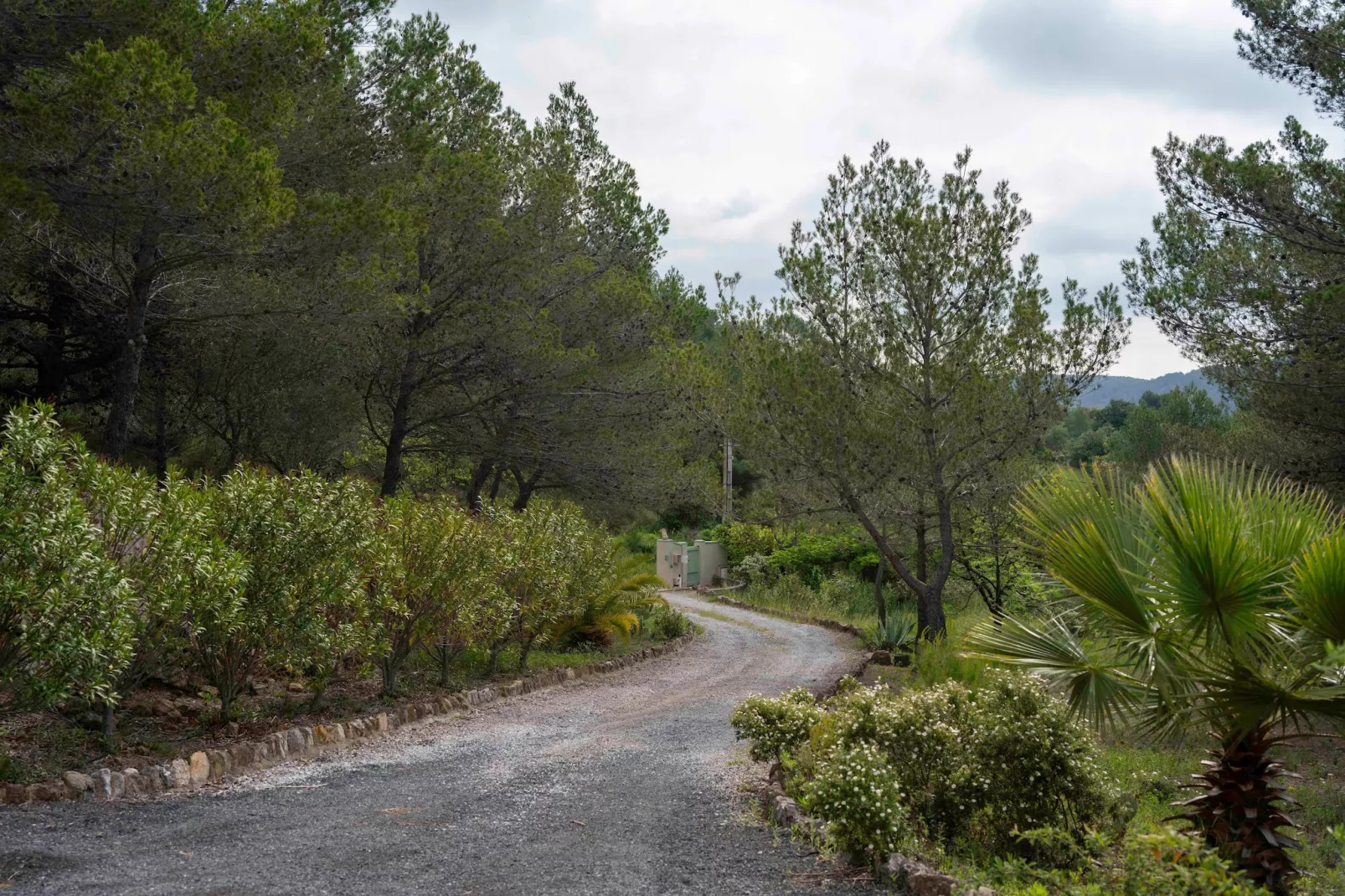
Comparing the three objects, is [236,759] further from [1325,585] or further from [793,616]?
[793,616]

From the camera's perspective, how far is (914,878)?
4477 mm

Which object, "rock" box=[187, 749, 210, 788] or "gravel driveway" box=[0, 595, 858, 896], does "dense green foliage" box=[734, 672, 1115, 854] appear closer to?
"gravel driveway" box=[0, 595, 858, 896]

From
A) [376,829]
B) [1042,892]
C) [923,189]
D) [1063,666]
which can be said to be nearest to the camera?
[1042,892]

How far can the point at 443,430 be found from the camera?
17.1 metres

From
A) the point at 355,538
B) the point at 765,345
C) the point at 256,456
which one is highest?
the point at 765,345

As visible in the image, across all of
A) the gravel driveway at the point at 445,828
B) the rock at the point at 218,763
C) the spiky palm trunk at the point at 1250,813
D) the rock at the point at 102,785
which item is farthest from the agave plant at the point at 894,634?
the rock at the point at 102,785

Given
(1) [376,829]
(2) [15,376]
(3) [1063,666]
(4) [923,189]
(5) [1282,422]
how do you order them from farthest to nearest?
(2) [15,376] < (5) [1282,422] < (4) [923,189] < (1) [376,829] < (3) [1063,666]

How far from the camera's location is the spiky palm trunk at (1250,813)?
14.8 ft

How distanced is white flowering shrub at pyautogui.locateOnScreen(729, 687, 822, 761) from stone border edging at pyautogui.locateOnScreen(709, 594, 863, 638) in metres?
11.2

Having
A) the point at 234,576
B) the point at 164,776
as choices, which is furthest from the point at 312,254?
the point at 164,776

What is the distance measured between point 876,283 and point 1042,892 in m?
9.92

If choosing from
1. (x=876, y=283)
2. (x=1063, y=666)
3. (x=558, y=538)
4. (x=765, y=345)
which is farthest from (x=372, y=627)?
(x=876, y=283)

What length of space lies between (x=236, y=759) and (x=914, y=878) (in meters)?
4.58

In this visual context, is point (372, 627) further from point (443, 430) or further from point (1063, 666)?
point (443, 430)
